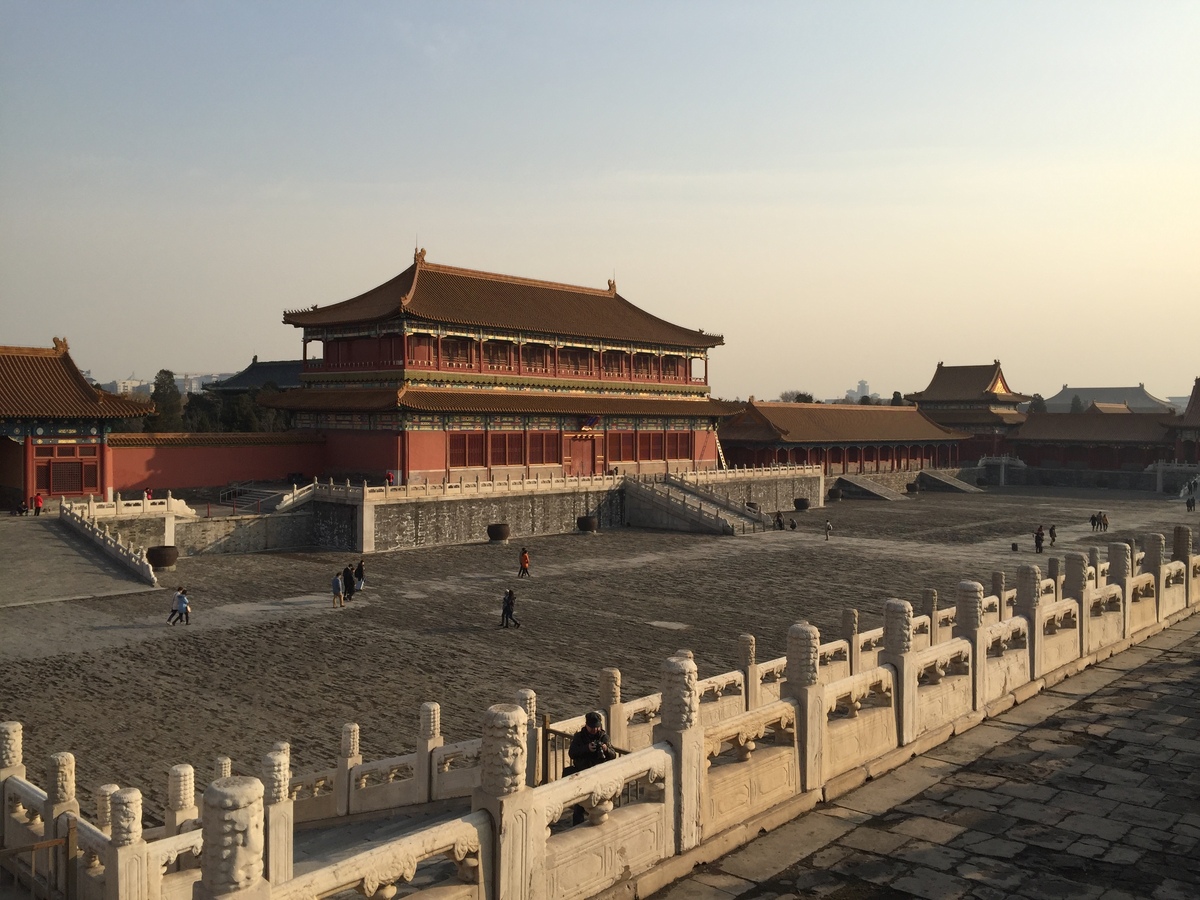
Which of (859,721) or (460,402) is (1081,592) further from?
(460,402)

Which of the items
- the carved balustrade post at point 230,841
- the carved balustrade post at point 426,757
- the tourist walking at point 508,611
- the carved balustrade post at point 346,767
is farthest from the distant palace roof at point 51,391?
the carved balustrade post at point 230,841

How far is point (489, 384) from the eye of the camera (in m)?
46.3

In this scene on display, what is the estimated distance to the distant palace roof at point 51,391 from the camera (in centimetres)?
3375

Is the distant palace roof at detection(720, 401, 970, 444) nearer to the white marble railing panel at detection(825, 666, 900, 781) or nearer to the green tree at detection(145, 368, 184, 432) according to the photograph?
the green tree at detection(145, 368, 184, 432)

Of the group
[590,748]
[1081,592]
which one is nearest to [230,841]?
[590,748]

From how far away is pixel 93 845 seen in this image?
8398 millimetres

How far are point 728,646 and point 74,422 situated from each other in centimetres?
2507

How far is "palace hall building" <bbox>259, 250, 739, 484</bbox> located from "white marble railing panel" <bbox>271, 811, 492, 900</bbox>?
3383 cm

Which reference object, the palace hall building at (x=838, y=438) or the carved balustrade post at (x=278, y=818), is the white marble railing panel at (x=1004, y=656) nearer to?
the carved balustrade post at (x=278, y=818)

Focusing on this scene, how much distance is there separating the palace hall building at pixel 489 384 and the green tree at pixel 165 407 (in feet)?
65.5

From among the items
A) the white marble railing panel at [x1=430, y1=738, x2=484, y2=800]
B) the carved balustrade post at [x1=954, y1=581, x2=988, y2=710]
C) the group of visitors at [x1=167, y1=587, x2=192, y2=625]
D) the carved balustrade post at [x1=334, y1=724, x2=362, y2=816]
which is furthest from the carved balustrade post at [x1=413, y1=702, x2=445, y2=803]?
the group of visitors at [x1=167, y1=587, x2=192, y2=625]

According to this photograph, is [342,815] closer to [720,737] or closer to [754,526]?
[720,737]

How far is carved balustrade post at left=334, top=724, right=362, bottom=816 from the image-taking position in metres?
12.7

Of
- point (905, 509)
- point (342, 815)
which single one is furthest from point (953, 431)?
point (342, 815)
